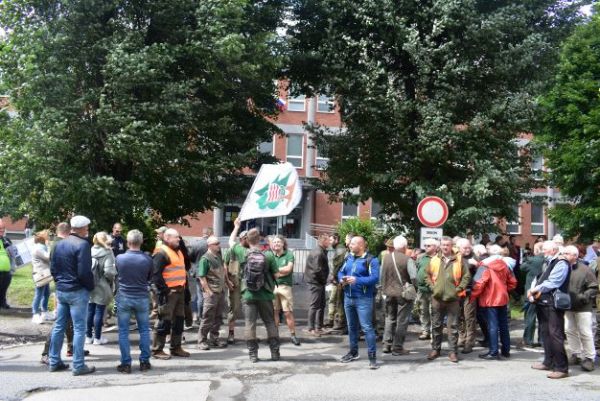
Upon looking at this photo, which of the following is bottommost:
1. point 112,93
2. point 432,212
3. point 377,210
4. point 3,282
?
point 3,282

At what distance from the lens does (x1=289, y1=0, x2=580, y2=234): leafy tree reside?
49.0 feet

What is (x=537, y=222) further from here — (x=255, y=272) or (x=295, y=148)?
(x=255, y=272)

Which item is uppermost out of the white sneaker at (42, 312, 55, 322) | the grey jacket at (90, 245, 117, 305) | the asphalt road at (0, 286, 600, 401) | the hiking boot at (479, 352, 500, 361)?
the grey jacket at (90, 245, 117, 305)

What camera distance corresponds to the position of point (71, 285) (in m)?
8.05

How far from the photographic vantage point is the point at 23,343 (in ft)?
33.8

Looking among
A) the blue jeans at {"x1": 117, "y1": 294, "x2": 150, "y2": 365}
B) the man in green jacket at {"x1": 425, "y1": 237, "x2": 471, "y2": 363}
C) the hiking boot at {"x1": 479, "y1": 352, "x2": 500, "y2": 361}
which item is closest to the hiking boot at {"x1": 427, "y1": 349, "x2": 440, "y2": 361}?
the man in green jacket at {"x1": 425, "y1": 237, "x2": 471, "y2": 363}

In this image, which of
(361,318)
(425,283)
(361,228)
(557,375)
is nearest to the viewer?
(557,375)

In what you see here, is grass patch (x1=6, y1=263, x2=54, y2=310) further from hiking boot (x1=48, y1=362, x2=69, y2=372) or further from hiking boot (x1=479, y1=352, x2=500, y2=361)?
hiking boot (x1=479, y1=352, x2=500, y2=361)

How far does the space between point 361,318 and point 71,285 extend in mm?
4058

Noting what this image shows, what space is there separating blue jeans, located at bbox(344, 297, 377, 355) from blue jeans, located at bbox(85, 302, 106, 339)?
406 centimetres

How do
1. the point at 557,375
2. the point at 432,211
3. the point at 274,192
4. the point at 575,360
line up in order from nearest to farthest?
1. the point at 557,375
2. the point at 575,360
3. the point at 274,192
4. the point at 432,211

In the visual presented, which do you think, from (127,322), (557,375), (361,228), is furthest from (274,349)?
(361,228)

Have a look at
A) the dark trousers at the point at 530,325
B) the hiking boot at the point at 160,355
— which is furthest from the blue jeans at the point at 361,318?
the dark trousers at the point at 530,325

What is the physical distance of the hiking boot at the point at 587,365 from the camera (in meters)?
8.78
